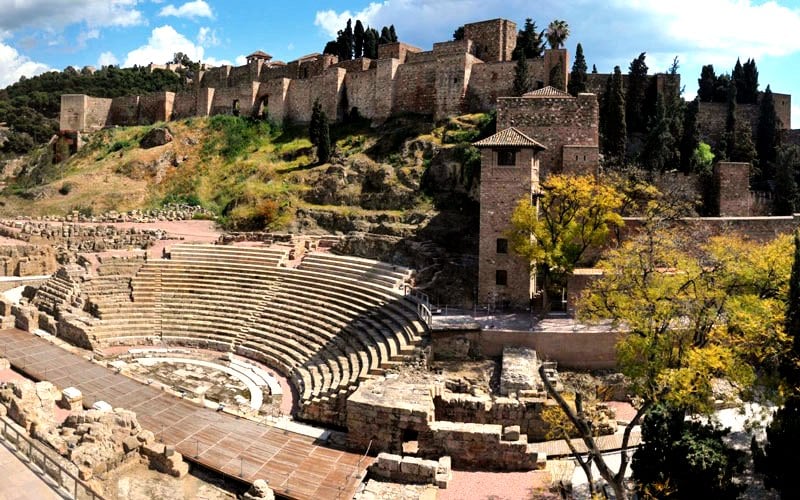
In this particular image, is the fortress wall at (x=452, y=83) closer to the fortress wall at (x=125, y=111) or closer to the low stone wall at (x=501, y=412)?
the low stone wall at (x=501, y=412)

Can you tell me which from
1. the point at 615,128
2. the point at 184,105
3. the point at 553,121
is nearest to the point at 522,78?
the point at 615,128

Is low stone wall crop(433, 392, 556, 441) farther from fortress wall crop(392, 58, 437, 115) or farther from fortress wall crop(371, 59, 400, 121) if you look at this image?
fortress wall crop(371, 59, 400, 121)

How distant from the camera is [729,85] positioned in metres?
37.5

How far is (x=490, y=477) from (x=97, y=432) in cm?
937

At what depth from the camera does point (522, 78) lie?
3597 cm

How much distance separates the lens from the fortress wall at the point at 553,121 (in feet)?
88.7

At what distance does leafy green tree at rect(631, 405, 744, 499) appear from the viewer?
1217 centimetres

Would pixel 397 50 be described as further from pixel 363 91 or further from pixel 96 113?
pixel 96 113

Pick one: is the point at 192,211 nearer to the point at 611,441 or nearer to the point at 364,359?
the point at 364,359

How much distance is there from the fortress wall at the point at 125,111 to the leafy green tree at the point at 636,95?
4591 centimetres

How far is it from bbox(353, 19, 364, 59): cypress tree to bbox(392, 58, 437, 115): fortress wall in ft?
43.6

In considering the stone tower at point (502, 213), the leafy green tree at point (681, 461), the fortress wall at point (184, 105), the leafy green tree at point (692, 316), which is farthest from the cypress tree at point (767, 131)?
the fortress wall at point (184, 105)

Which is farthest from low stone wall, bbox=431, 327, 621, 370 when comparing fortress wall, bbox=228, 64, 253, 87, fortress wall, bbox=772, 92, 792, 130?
fortress wall, bbox=228, 64, 253, 87

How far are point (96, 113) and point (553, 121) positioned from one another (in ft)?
163
